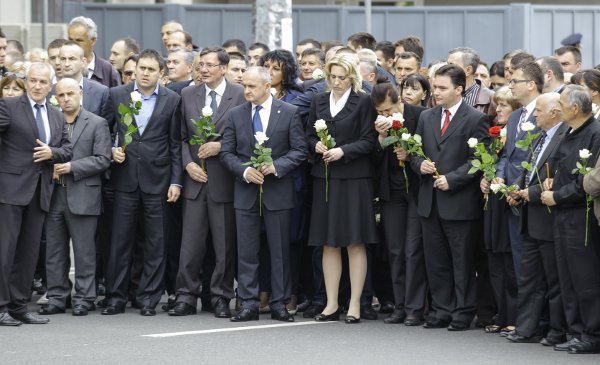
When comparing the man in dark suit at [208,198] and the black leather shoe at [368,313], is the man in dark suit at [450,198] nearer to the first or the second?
the black leather shoe at [368,313]

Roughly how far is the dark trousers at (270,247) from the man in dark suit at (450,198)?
4.59 feet

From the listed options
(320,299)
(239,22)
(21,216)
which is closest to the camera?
(21,216)

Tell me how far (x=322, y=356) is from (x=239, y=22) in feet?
62.5

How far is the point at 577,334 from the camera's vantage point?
12.5 m

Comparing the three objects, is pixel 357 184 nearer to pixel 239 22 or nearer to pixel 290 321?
pixel 290 321

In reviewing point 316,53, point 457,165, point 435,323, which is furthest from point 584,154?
point 316,53

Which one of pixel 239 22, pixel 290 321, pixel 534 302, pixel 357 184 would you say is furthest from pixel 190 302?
pixel 239 22

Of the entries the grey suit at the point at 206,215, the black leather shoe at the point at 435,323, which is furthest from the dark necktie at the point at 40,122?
the black leather shoe at the point at 435,323

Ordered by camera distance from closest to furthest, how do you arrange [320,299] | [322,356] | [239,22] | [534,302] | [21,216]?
1. [322,356]
2. [534,302]
3. [21,216]
4. [320,299]
5. [239,22]

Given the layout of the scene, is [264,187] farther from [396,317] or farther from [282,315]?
[396,317]

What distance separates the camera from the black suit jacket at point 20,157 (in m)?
13.6

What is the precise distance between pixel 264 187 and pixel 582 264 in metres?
3.36

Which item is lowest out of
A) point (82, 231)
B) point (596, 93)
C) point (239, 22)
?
point (82, 231)

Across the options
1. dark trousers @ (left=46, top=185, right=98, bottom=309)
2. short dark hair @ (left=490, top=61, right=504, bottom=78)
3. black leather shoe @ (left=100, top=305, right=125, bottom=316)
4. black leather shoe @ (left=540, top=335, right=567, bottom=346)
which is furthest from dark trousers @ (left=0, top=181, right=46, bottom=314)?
short dark hair @ (left=490, top=61, right=504, bottom=78)
